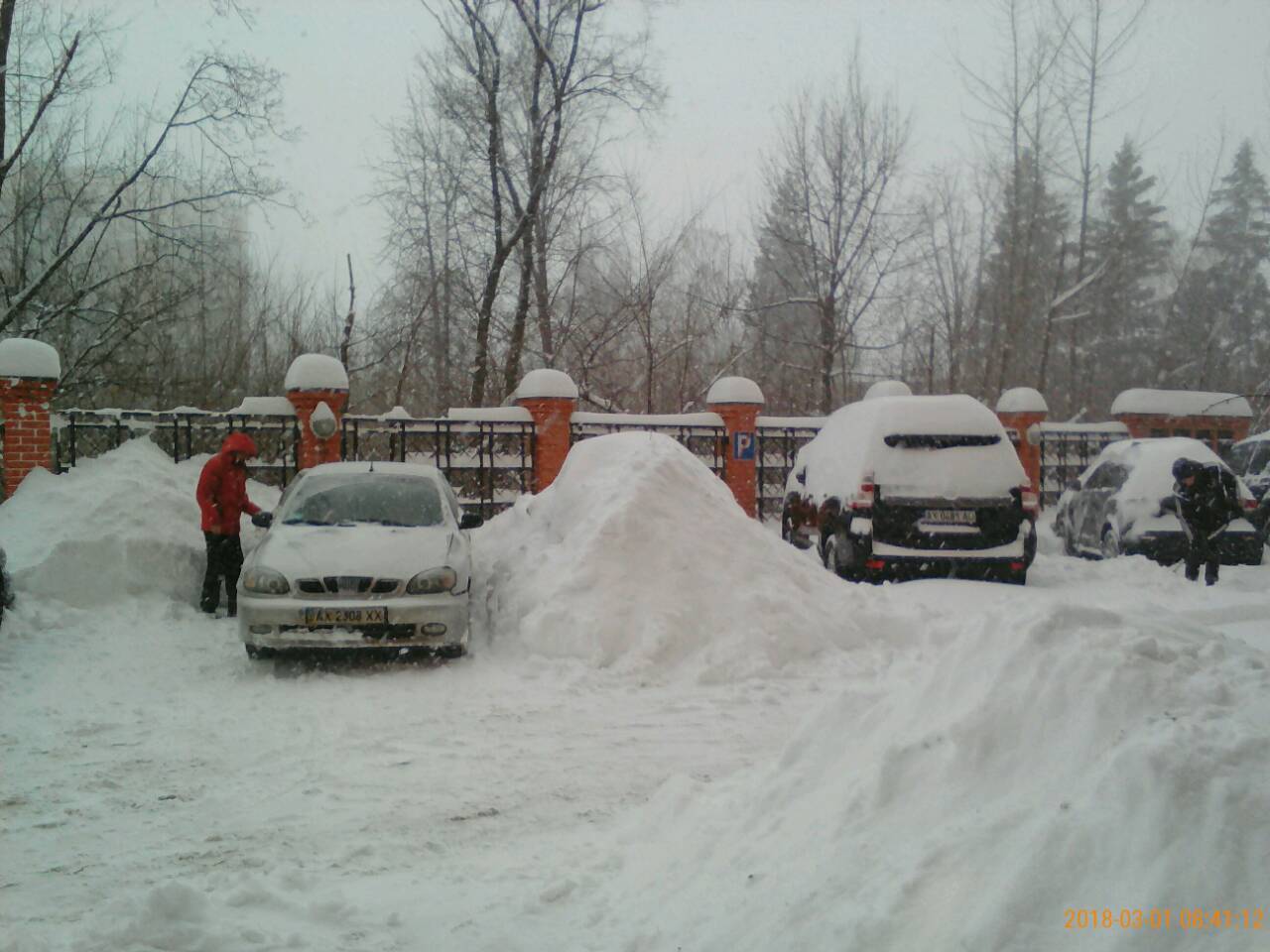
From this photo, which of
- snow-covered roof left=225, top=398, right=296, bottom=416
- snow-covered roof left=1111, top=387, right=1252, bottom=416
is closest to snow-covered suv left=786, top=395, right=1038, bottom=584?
snow-covered roof left=225, top=398, right=296, bottom=416

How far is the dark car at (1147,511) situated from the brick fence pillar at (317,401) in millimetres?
10423

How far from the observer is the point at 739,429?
15359mm

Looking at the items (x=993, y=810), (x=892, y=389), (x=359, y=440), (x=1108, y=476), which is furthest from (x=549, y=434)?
(x=993, y=810)

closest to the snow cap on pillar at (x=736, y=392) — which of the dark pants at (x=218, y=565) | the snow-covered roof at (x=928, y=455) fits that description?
the snow-covered roof at (x=928, y=455)

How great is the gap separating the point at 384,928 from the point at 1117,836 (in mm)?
2362

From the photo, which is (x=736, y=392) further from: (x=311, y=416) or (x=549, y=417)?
(x=311, y=416)

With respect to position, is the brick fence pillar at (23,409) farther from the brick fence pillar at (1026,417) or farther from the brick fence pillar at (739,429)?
the brick fence pillar at (1026,417)

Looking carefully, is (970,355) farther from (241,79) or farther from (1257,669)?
(1257,669)

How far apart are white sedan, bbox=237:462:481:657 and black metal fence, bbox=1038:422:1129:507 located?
1412 cm

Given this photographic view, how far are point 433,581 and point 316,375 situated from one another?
19.9 feet

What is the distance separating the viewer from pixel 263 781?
4703 millimetres

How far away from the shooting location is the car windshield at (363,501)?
8180 millimetres

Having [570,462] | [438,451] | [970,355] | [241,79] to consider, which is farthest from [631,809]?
[970,355]

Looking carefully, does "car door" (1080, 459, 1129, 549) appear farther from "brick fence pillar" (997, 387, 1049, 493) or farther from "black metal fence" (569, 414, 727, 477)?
"black metal fence" (569, 414, 727, 477)
